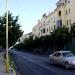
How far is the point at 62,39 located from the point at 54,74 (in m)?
49.7

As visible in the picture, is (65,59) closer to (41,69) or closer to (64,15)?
(41,69)

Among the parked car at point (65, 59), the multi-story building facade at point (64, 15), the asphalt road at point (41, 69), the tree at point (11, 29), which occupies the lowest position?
the asphalt road at point (41, 69)

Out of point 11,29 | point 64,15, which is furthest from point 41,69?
point 64,15

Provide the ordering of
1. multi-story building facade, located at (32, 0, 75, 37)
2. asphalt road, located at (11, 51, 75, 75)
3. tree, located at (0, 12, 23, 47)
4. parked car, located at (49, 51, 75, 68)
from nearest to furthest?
asphalt road, located at (11, 51, 75, 75) → parked car, located at (49, 51, 75, 68) → tree, located at (0, 12, 23, 47) → multi-story building facade, located at (32, 0, 75, 37)

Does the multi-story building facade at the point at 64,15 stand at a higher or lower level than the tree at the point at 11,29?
higher

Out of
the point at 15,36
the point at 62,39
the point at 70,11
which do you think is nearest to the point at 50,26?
the point at 70,11

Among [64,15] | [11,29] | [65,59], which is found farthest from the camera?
[64,15]

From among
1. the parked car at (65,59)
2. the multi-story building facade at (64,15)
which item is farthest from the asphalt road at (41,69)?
the multi-story building facade at (64,15)

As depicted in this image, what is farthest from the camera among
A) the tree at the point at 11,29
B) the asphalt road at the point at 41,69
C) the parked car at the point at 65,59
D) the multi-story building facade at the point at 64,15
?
the multi-story building facade at the point at 64,15

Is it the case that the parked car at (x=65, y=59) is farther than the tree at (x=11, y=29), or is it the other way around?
the tree at (x=11, y=29)

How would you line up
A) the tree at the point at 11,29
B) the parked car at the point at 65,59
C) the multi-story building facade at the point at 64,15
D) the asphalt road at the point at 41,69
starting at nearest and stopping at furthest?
1. the asphalt road at the point at 41,69
2. the parked car at the point at 65,59
3. the tree at the point at 11,29
4. the multi-story building facade at the point at 64,15

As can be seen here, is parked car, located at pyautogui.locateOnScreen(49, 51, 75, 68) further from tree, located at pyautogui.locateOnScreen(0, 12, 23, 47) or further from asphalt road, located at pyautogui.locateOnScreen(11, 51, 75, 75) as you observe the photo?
tree, located at pyautogui.locateOnScreen(0, 12, 23, 47)

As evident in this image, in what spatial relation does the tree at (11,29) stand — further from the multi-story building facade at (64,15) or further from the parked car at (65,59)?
the multi-story building facade at (64,15)

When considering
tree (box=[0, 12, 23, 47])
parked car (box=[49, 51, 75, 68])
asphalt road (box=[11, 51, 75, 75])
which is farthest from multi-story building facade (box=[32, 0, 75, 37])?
parked car (box=[49, 51, 75, 68])
